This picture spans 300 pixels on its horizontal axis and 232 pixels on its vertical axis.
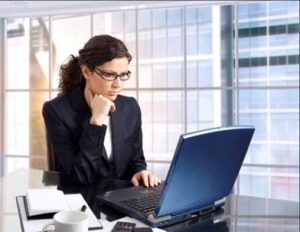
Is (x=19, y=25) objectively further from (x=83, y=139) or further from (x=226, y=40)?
(x=83, y=139)

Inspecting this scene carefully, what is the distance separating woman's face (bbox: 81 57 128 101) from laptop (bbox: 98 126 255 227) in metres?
0.62

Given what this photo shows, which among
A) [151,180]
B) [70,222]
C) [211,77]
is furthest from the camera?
[211,77]

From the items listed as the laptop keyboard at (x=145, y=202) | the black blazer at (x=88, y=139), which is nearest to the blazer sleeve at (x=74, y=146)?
the black blazer at (x=88, y=139)

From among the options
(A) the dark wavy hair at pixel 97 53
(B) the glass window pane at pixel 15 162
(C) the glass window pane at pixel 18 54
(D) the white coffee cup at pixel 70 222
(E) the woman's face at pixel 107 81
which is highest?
(C) the glass window pane at pixel 18 54

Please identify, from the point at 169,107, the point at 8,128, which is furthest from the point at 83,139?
the point at 8,128

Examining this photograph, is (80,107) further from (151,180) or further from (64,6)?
(64,6)

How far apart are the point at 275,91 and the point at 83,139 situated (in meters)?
2.35

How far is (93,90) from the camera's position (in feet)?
5.73

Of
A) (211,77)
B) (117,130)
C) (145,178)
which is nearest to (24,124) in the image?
(211,77)

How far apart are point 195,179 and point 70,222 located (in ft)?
1.17

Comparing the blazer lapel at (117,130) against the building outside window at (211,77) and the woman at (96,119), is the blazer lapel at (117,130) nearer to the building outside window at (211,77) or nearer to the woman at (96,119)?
the woman at (96,119)

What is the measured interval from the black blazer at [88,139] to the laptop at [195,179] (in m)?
0.43

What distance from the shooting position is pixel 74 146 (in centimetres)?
168

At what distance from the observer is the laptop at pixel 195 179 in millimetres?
936
